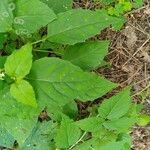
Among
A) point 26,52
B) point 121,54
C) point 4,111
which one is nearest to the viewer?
point 26,52

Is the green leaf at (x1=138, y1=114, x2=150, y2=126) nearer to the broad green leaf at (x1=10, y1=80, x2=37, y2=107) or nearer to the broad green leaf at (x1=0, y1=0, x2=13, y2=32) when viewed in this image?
the broad green leaf at (x1=10, y1=80, x2=37, y2=107)

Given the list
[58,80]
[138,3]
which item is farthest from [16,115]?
[138,3]

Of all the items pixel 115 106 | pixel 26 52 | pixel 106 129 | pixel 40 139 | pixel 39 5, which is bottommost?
pixel 40 139

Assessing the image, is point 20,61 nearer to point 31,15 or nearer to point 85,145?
point 31,15

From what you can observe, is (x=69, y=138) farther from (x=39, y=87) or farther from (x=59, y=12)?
(x=59, y=12)

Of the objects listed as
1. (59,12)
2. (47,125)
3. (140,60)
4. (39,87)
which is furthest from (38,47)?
(140,60)

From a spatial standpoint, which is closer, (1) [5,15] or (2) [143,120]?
(1) [5,15]

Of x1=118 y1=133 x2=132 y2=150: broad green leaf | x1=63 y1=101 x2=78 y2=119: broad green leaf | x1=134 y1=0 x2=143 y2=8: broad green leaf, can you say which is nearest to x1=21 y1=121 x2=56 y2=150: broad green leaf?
x1=63 y1=101 x2=78 y2=119: broad green leaf
